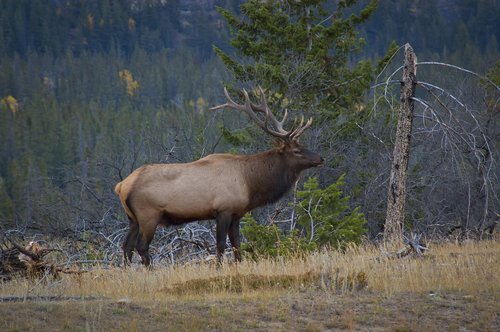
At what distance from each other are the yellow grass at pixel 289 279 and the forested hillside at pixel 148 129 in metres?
1.99

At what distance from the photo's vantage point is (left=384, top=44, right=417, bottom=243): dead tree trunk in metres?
12.0

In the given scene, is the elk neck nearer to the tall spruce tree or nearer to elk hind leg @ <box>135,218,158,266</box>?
elk hind leg @ <box>135,218,158,266</box>

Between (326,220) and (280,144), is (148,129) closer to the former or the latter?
(280,144)

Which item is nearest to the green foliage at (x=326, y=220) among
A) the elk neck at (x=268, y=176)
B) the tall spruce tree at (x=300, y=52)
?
the elk neck at (x=268, y=176)

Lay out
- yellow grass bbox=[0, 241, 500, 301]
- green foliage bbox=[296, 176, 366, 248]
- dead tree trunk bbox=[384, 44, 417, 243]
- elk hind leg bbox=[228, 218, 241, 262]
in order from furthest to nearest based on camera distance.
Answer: green foliage bbox=[296, 176, 366, 248], dead tree trunk bbox=[384, 44, 417, 243], elk hind leg bbox=[228, 218, 241, 262], yellow grass bbox=[0, 241, 500, 301]

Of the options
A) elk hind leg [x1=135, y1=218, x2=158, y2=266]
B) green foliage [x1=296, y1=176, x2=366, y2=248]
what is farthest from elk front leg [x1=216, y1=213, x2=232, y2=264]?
green foliage [x1=296, y1=176, x2=366, y2=248]

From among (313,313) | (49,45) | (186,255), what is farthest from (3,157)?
(49,45)

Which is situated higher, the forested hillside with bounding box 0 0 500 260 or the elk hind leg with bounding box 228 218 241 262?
the elk hind leg with bounding box 228 218 241 262

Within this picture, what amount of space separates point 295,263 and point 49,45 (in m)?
199

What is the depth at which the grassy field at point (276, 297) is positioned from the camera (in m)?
6.97

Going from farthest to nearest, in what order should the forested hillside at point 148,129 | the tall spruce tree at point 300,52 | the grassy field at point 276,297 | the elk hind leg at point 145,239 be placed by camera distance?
the tall spruce tree at point 300,52
the forested hillside at point 148,129
the elk hind leg at point 145,239
the grassy field at point 276,297

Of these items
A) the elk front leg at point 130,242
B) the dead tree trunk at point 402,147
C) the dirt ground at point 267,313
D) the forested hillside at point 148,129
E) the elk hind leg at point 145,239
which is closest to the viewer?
the dirt ground at point 267,313

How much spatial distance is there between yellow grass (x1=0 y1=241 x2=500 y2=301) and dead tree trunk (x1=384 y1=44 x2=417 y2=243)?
2102 millimetres

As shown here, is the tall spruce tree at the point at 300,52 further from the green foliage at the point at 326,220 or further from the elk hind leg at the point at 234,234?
the elk hind leg at the point at 234,234
